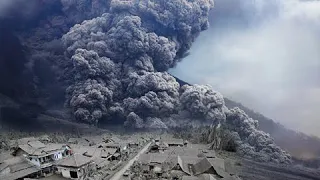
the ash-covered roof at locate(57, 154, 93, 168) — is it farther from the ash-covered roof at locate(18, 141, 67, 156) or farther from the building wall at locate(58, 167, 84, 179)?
the ash-covered roof at locate(18, 141, 67, 156)

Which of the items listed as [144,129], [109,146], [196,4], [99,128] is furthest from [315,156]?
[196,4]

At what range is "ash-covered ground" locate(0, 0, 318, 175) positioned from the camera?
2227cm

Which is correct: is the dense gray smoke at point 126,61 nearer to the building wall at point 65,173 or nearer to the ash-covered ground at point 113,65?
the ash-covered ground at point 113,65

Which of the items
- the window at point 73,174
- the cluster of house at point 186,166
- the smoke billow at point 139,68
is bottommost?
the window at point 73,174

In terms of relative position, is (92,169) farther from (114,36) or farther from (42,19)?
(42,19)

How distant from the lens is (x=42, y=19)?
93.9ft

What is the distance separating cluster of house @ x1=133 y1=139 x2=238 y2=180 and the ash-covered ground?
397 cm

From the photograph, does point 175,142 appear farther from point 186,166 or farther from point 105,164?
point 186,166

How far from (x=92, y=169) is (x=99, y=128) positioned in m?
9.28

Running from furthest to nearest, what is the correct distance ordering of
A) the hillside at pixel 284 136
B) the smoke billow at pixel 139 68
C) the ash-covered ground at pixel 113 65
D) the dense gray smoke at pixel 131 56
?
the dense gray smoke at pixel 131 56, the smoke billow at pixel 139 68, the ash-covered ground at pixel 113 65, the hillside at pixel 284 136

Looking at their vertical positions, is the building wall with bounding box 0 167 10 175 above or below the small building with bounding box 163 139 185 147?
below

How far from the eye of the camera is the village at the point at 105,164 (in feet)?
41.5

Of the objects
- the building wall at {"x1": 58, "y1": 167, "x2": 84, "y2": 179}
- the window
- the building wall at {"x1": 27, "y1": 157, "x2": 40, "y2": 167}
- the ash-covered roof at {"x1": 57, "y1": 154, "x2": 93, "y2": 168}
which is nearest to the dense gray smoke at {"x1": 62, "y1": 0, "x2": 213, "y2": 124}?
the building wall at {"x1": 27, "y1": 157, "x2": 40, "y2": 167}

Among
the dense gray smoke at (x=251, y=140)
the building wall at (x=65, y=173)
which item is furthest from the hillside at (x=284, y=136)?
the building wall at (x=65, y=173)
